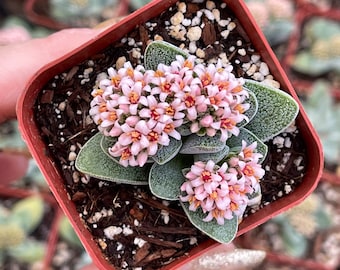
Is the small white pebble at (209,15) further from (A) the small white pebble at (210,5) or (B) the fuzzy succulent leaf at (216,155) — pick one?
(B) the fuzzy succulent leaf at (216,155)

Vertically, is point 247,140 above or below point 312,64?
above

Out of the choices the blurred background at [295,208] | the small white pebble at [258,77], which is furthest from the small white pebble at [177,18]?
the blurred background at [295,208]

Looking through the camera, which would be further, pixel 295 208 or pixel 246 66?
pixel 295 208

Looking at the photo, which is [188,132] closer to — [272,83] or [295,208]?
[272,83]


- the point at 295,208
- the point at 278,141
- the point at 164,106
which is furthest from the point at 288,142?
the point at 295,208

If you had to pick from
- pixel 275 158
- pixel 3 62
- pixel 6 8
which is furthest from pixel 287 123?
pixel 6 8

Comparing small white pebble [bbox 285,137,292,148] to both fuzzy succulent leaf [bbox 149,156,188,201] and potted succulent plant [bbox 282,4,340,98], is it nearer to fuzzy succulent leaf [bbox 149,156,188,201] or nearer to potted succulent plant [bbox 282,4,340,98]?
fuzzy succulent leaf [bbox 149,156,188,201]

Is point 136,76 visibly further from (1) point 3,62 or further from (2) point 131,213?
(1) point 3,62
